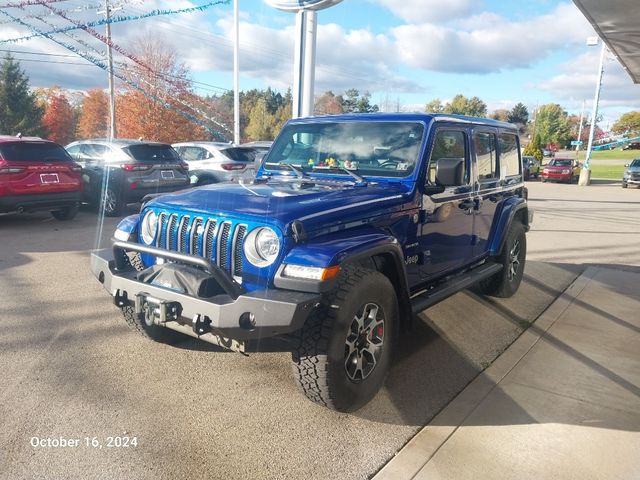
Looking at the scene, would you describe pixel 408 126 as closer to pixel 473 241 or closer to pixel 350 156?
pixel 350 156

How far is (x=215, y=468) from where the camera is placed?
2.57m

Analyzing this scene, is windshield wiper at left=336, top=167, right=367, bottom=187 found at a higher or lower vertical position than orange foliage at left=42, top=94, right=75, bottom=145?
lower

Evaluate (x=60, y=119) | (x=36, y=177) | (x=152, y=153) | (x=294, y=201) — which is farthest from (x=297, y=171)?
(x=60, y=119)

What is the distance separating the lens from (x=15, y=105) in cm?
4966

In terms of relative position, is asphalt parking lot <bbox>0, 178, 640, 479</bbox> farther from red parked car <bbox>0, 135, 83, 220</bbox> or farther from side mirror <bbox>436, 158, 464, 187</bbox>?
red parked car <bbox>0, 135, 83, 220</bbox>

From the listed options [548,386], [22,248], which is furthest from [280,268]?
[22,248]

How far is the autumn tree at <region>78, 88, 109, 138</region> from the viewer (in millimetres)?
50438

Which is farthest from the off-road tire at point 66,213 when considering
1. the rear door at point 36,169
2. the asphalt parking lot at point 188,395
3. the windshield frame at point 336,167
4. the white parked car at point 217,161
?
the windshield frame at point 336,167

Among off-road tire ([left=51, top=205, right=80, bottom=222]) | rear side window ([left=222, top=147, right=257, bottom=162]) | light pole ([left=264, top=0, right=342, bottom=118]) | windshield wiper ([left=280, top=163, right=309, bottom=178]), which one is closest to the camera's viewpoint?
windshield wiper ([left=280, top=163, right=309, bottom=178])

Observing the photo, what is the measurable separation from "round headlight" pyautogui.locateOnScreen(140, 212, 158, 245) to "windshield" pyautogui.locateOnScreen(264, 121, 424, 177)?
133 cm

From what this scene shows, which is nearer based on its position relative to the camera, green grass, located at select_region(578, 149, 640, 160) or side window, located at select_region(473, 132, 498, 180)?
side window, located at select_region(473, 132, 498, 180)

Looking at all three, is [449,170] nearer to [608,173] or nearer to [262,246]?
[262,246]

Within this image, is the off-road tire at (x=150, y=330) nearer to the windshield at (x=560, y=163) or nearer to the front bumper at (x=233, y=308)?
the front bumper at (x=233, y=308)

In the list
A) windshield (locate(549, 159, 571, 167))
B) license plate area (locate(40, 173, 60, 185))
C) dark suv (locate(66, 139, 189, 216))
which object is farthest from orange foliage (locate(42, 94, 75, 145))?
license plate area (locate(40, 173, 60, 185))
